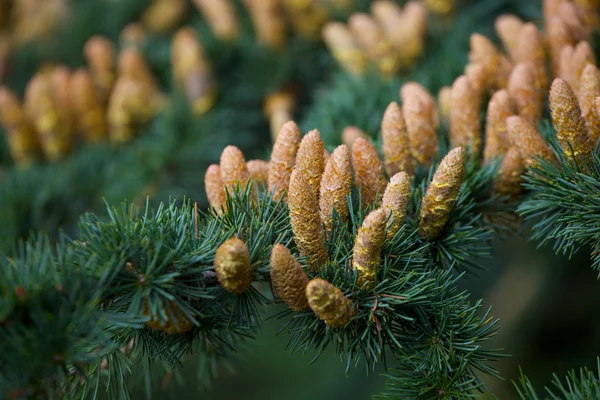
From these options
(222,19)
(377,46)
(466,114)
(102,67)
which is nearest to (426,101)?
(466,114)

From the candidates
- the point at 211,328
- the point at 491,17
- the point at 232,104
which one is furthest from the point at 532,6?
the point at 211,328

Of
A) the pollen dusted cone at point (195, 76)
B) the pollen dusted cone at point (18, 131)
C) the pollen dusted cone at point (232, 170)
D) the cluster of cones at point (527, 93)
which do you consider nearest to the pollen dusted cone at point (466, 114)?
the cluster of cones at point (527, 93)

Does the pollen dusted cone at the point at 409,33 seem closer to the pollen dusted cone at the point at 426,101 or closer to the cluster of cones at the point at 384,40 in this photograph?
the cluster of cones at the point at 384,40

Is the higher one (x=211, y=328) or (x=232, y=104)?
(x=232, y=104)

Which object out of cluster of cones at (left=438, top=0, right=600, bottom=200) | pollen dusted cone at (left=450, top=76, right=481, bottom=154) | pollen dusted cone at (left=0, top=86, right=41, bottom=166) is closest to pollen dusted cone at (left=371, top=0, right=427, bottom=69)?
cluster of cones at (left=438, top=0, right=600, bottom=200)

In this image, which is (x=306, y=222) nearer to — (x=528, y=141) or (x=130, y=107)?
(x=528, y=141)

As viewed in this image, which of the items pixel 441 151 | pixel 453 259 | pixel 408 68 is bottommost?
pixel 453 259

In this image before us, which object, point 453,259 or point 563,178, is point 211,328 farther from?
point 563,178
